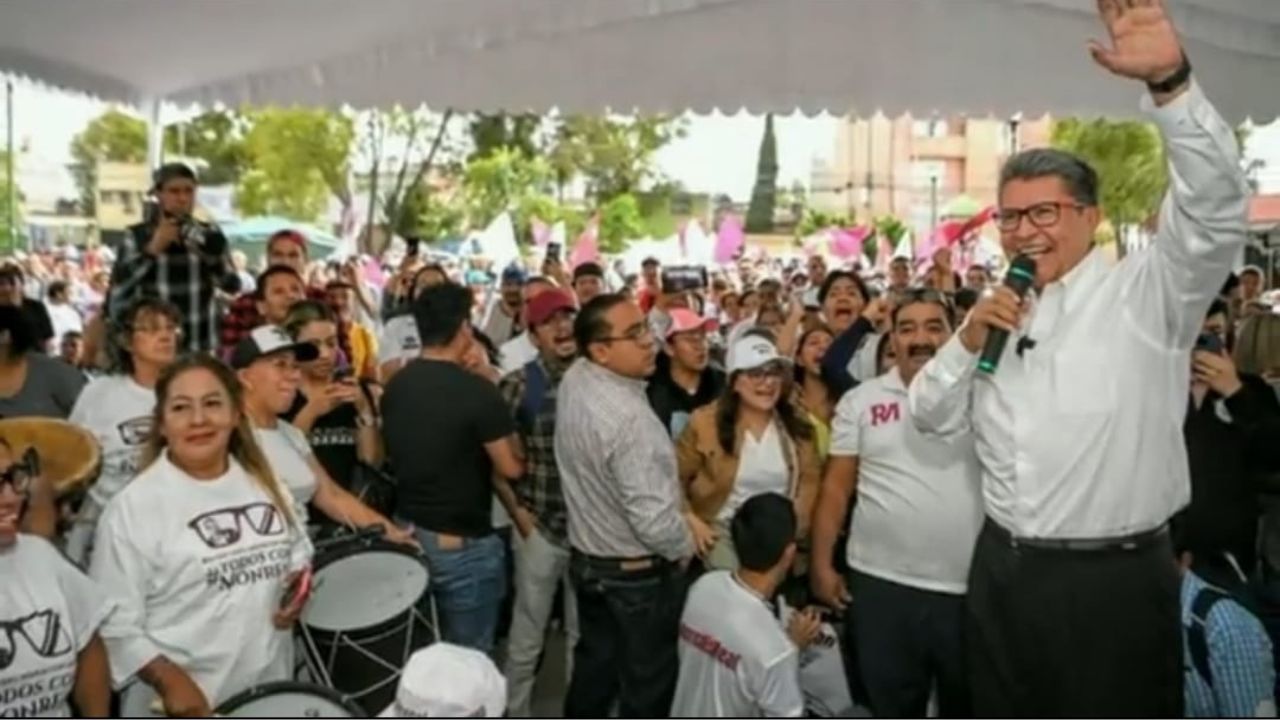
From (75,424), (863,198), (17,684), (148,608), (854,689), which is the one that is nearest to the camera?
(17,684)

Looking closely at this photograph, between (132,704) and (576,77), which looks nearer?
(132,704)

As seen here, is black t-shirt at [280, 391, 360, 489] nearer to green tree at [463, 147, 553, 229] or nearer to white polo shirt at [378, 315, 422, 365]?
white polo shirt at [378, 315, 422, 365]

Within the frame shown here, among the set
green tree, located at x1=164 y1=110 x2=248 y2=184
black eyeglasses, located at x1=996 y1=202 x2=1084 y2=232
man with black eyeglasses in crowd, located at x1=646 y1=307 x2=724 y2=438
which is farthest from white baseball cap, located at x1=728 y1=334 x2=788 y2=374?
green tree, located at x1=164 y1=110 x2=248 y2=184

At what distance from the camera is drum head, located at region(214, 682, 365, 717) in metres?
3.05

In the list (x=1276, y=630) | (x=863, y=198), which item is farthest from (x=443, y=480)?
(x=863, y=198)

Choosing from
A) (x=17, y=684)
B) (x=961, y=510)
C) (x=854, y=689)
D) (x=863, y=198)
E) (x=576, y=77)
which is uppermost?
(x=863, y=198)

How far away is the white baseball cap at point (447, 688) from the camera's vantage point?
2570mm

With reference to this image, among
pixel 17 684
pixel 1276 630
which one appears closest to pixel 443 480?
pixel 17 684

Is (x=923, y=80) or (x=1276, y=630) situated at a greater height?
(x=923, y=80)

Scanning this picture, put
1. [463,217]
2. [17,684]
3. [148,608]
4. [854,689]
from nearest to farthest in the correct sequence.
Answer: [17,684] < [148,608] < [854,689] < [463,217]

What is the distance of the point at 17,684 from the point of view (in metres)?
3.00

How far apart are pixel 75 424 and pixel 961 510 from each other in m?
2.60

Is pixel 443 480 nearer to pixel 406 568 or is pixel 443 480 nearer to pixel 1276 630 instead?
pixel 406 568

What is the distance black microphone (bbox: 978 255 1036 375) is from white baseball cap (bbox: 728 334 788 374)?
1983mm
